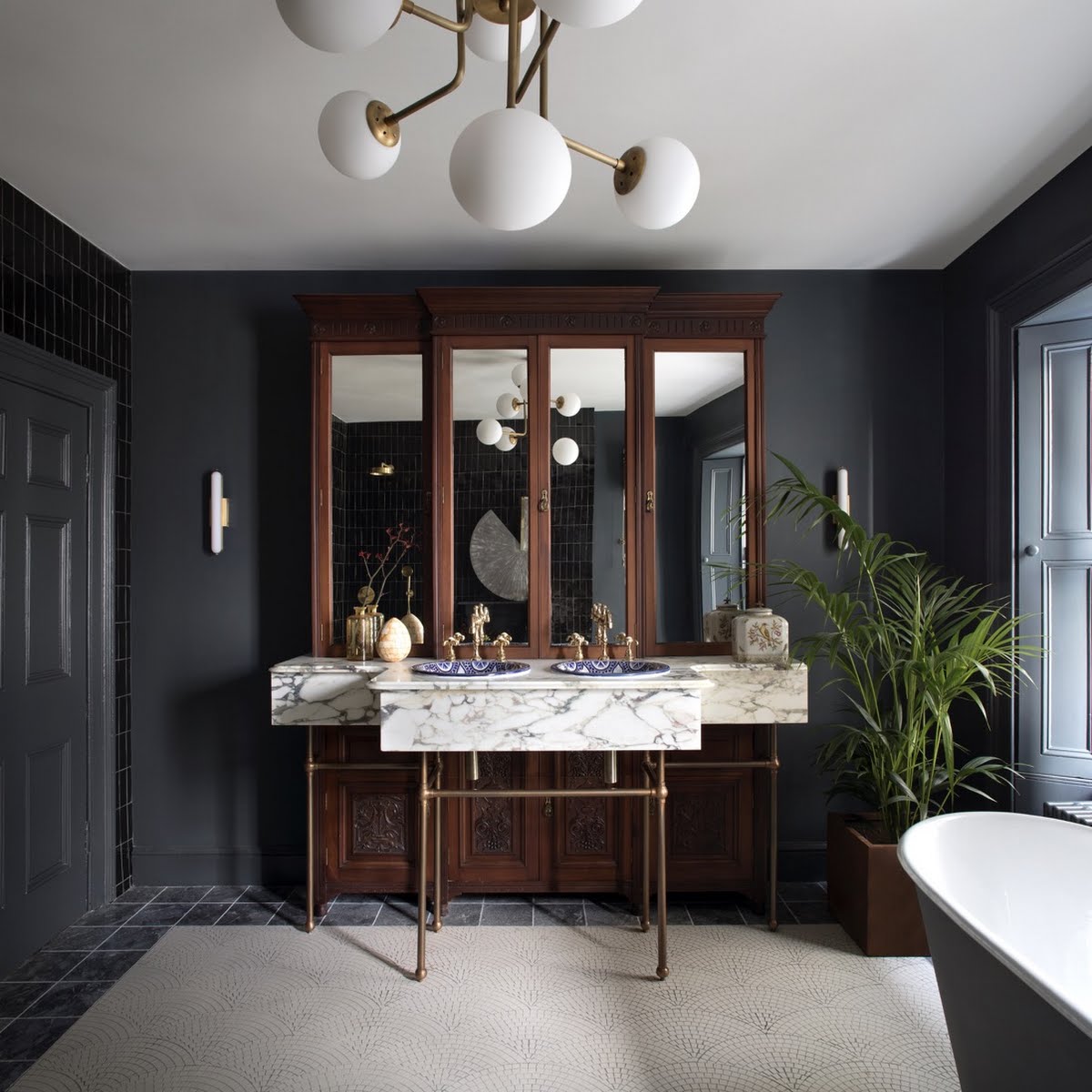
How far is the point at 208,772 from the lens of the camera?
10.8 feet

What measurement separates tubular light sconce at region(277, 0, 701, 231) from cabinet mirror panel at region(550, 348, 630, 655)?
1.64 meters

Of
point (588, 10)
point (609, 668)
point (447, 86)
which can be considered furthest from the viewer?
point (609, 668)

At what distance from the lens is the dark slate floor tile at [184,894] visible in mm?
3148

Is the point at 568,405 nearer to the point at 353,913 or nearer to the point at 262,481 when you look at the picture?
Result: the point at 262,481

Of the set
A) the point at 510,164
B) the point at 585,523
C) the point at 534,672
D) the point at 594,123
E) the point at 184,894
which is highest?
the point at 594,123

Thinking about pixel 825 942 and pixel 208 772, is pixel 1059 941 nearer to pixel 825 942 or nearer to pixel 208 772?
pixel 825 942

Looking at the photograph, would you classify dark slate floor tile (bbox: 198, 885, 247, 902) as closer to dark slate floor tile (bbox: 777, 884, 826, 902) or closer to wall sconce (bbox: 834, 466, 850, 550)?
dark slate floor tile (bbox: 777, 884, 826, 902)

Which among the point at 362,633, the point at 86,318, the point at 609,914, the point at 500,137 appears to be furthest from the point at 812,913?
the point at 86,318

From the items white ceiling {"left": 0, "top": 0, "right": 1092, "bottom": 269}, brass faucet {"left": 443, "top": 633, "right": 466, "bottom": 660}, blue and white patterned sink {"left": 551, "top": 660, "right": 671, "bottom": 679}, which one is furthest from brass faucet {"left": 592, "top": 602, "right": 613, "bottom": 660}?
white ceiling {"left": 0, "top": 0, "right": 1092, "bottom": 269}

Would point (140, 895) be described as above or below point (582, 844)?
below

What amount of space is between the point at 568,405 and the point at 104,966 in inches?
101

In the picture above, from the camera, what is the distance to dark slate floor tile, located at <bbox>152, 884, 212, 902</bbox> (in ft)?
10.3

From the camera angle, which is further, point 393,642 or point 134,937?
point 393,642

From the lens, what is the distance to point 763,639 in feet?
9.73
